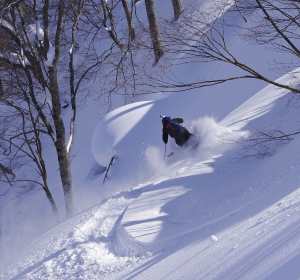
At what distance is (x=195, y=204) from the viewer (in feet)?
28.5

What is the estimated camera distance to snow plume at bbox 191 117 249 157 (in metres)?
11.7

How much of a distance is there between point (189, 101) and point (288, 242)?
472 inches

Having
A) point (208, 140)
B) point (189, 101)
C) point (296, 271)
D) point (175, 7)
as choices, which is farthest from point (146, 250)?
point (175, 7)

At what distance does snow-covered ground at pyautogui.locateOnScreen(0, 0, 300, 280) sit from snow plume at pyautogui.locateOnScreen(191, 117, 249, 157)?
1.4 inches

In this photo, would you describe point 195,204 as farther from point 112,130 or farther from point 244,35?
point 112,130

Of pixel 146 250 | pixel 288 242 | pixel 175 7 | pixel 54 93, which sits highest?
pixel 175 7

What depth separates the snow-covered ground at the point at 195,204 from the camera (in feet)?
18.1

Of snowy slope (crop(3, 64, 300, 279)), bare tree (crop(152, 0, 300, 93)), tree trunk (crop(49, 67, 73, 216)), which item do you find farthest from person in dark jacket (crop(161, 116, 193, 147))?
bare tree (crop(152, 0, 300, 93))

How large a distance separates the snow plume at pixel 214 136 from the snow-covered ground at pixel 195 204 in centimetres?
4

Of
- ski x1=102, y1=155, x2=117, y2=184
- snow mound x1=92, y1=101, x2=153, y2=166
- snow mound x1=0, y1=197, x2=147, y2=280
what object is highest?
snow mound x1=92, y1=101, x2=153, y2=166

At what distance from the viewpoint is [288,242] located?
15.1 feet

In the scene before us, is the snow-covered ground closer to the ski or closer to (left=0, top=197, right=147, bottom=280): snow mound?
(left=0, top=197, right=147, bottom=280): snow mound

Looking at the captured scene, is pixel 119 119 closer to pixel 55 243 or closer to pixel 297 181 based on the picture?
pixel 55 243

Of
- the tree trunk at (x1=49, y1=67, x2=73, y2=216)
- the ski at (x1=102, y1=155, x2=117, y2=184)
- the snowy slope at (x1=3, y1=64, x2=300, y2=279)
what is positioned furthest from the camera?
the ski at (x1=102, y1=155, x2=117, y2=184)
